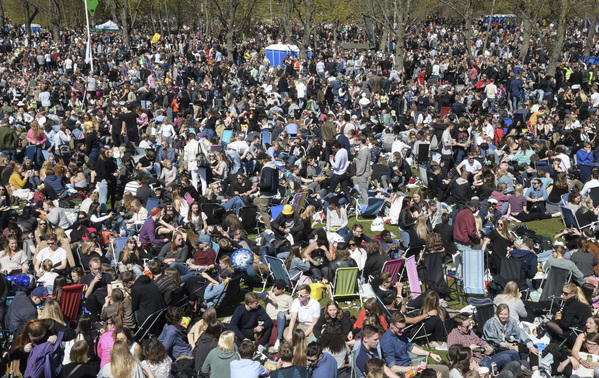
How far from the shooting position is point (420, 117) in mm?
19531

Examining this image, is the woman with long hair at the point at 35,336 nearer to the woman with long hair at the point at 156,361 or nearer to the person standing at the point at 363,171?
the woman with long hair at the point at 156,361

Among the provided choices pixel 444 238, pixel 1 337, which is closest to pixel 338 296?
pixel 444 238

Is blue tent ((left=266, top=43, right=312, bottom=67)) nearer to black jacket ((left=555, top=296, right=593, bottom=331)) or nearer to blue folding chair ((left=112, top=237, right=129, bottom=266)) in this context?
blue folding chair ((left=112, top=237, right=129, bottom=266))

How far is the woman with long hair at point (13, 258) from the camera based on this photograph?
10164 mm

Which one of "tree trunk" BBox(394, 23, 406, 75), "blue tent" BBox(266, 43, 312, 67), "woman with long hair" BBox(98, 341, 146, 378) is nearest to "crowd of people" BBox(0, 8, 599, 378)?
"woman with long hair" BBox(98, 341, 146, 378)

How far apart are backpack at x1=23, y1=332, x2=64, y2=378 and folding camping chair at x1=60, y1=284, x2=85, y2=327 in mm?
1237

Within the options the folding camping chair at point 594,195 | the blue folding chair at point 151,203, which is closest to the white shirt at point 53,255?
the blue folding chair at point 151,203

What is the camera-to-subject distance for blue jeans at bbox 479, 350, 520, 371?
25.2 feet

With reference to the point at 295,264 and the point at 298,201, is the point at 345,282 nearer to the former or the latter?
the point at 295,264

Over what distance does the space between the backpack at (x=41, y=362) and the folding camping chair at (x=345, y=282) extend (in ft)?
13.0

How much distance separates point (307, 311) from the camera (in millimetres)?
8414

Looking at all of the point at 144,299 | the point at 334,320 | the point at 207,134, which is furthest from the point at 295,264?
the point at 207,134

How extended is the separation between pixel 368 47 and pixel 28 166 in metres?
28.8

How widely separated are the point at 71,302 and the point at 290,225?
416cm
